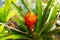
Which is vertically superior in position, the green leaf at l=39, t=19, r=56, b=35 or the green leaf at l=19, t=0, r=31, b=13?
the green leaf at l=19, t=0, r=31, b=13

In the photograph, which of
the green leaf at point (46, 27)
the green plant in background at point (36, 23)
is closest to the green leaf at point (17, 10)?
the green plant in background at point (36, 23)

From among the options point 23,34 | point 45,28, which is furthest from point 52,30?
point 23,34

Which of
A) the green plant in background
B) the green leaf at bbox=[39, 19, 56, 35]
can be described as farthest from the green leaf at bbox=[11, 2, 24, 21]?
the green leaf at bbox=[39, 19, 56, 35]

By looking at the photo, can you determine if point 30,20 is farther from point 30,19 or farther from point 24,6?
point 24,6

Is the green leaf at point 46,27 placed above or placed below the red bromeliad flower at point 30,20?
below

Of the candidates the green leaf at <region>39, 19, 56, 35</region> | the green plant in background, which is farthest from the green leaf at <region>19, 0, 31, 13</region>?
the green leaf at <region>39, 19, 56, 35</region>

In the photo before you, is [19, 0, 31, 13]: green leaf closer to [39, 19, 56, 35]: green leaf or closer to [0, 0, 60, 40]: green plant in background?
[0, 0, 60, 40]: green plant in background

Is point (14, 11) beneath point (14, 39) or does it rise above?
above

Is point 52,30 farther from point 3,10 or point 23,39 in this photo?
point 3,10

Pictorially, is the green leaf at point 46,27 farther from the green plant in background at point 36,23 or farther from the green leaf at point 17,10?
the green leaf at point 17,10

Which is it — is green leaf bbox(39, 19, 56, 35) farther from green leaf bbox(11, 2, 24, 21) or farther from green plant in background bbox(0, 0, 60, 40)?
green leaf bbox(11, 2, 24, 21)
